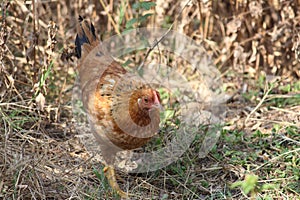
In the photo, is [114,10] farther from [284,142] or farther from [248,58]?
[284,142]

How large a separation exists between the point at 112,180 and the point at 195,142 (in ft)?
2.64

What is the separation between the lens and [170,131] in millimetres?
3895

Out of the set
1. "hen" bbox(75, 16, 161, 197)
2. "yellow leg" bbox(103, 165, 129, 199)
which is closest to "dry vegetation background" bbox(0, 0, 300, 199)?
"yellow leg" bbox(103, 165, 129, 199)

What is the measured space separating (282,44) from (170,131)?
1.72m

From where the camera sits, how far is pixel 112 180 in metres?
3.45

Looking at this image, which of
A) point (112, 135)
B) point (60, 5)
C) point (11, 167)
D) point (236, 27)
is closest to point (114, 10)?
point (60, 5)

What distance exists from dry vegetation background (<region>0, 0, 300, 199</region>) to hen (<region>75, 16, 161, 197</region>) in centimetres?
27

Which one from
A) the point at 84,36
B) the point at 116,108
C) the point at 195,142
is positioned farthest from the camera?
the point at 84,36

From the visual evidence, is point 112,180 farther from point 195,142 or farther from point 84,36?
point 84,36

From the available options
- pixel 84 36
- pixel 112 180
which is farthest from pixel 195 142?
pixel 84 36

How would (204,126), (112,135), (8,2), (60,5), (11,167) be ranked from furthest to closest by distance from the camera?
(60,5)
(204,126)
(8,2)
(112,135)
(11,167)

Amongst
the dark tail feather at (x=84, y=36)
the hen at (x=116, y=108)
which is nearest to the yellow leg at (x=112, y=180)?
the hen at (x=116, y=108)

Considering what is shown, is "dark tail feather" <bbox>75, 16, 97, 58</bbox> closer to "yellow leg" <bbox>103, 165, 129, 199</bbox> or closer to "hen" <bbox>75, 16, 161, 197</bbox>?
"hen" <bbox>75, 16, 161, 197</bbox>

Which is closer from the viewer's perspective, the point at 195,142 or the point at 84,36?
the point at 195,142
